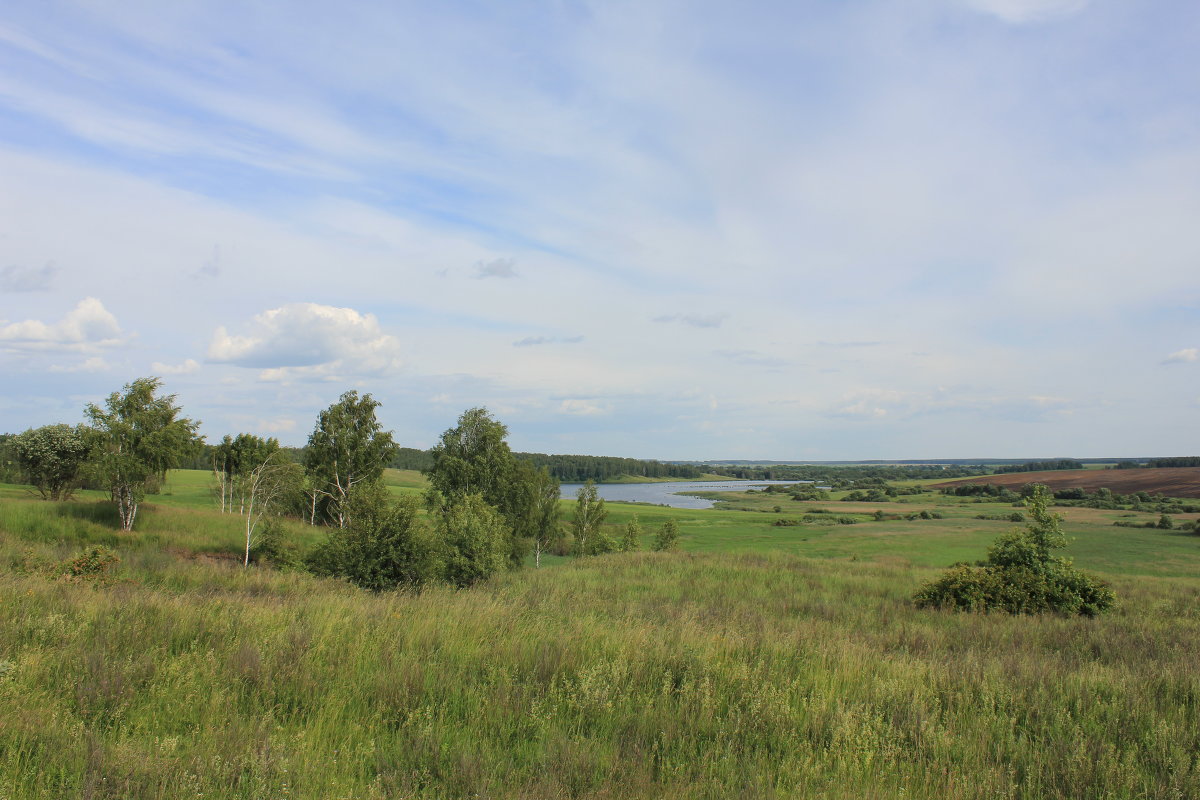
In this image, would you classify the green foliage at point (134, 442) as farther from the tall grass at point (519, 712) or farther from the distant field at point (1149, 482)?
the distant field at point (1149, 482)

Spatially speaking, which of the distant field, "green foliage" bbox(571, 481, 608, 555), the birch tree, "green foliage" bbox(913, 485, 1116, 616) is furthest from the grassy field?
the distant field

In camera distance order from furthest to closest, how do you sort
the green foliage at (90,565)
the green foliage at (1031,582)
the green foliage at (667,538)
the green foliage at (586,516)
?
1. the green foliage at (586,516)
2. the green foliage at (667,538)
3. the green foliage at (1031,582)
4. the green foliage at (90,565)

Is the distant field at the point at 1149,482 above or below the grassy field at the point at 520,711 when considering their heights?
below

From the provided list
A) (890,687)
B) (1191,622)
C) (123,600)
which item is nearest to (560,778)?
(890,687)

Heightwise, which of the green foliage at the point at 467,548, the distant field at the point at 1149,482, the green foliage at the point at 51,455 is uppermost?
the green foliage at the point at 51,455

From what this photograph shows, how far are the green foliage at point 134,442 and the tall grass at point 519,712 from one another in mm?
23445

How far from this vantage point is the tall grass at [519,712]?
3.69 m

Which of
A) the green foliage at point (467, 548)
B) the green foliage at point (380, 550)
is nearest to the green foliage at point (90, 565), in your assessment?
the green foliage at point (380, 550)

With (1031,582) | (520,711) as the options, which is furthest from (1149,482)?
(520,711)

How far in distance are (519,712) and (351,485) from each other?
37.2 m

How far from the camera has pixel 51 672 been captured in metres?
4.80

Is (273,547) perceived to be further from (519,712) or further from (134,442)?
(519,712)

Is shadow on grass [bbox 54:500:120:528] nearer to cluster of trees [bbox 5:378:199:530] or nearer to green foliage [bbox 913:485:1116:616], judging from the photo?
cluster of trees [bbox 5:378:199:530]

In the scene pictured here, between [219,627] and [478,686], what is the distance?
3.15 meters
